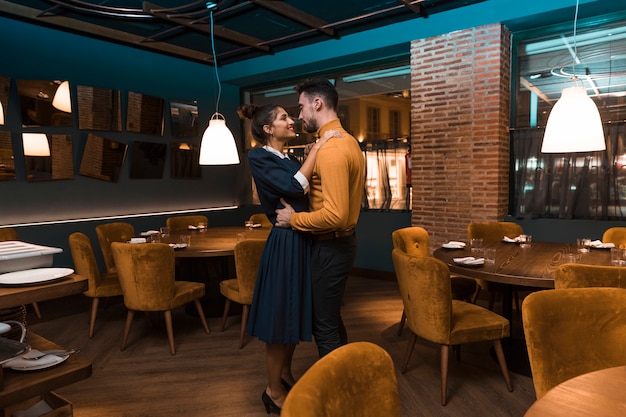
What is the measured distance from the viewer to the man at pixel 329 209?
1893 mm

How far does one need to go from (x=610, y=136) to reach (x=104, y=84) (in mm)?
5733

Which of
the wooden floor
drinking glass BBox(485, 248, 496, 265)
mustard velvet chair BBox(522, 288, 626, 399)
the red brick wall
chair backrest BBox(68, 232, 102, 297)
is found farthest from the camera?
the red brick wall

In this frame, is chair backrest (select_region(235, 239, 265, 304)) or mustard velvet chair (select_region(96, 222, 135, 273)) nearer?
chair backrest (select_region(235, 239, 265, 304))

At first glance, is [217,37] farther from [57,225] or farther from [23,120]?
[57,225]

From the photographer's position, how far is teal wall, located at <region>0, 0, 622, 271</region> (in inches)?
184

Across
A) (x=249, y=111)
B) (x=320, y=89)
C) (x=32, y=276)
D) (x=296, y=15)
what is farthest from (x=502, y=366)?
(x=296, y=15)

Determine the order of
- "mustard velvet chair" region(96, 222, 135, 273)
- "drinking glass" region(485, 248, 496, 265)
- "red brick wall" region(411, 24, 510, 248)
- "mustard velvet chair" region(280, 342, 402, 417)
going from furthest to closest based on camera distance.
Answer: "red brick wall" region(411, 24, 510, 248) → "mustard velvet chair" region(96, 222, 135, 273) → "drinking glass" region(485, 248, 496, 265) → "mustard velvet chair" region(280, 342, 402, 417)

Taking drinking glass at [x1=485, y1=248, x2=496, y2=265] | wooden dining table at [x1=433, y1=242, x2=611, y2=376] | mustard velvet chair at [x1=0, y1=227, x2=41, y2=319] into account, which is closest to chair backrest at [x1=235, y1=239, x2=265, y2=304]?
wooden dining table at [x1=433, y1=242, x2=611, y2=376]

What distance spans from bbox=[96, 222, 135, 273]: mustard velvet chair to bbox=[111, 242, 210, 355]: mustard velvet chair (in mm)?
1162

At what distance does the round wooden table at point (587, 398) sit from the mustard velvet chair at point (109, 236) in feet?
13.3

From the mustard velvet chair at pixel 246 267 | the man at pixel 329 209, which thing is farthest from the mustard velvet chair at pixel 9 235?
the man at pixel 329 209

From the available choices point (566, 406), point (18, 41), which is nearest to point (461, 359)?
point (566, 406)

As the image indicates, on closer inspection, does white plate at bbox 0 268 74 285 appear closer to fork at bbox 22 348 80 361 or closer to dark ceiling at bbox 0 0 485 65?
fork at bbox 22 348 80 361

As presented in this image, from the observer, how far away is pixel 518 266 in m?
2.66
